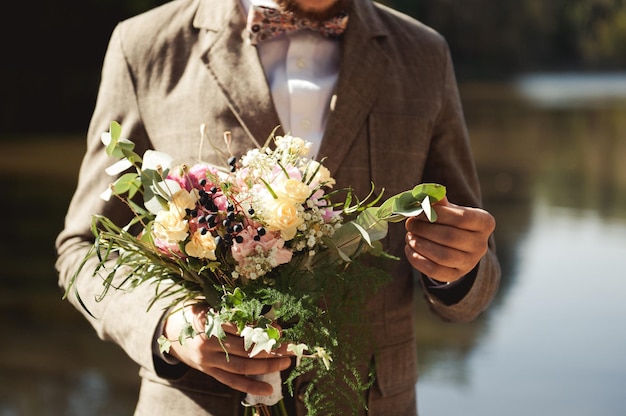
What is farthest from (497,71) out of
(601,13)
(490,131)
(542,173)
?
(542,173)

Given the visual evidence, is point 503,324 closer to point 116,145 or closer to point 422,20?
point 116,145

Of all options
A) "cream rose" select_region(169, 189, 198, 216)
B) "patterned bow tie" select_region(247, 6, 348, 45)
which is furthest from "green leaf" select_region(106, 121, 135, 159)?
"patterned bow tie" select_region(247, 6, 348, 45)

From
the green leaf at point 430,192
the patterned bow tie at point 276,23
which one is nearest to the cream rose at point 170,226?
the green leaf at point 430,192

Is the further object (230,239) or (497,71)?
(497,71)

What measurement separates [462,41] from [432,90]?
5243 cm

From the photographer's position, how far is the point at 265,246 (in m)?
1.95

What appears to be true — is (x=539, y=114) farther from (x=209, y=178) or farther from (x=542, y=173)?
(x=209, y=178)

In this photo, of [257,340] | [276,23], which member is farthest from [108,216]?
[257,340]

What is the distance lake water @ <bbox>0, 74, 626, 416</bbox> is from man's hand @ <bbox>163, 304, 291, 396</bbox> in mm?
3768

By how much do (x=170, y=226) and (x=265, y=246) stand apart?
0.19 meters

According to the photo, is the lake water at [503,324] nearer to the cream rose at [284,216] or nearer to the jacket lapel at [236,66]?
the jacket lapel at [236,66]

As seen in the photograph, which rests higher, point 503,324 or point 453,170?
point 453,170

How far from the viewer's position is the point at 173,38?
2.56 m

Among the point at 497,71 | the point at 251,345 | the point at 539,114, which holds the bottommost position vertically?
the point at 497,71
